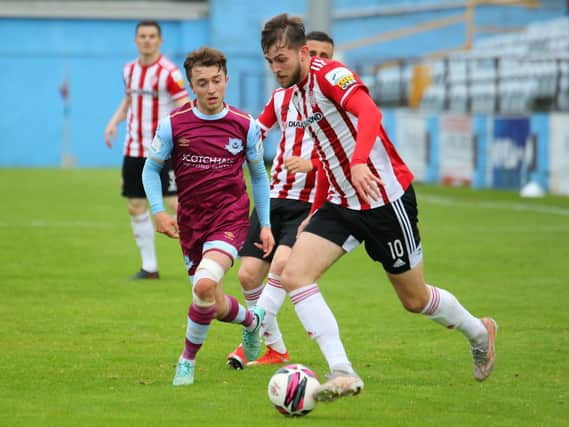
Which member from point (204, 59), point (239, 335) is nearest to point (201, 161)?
point (204, 59)

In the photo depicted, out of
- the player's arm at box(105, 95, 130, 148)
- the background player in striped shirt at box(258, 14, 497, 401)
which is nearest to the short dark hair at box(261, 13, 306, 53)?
the background player in striped shirt at box(258, 14, 497, 401)

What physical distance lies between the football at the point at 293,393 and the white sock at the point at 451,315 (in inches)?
35.5

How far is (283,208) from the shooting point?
302 inches

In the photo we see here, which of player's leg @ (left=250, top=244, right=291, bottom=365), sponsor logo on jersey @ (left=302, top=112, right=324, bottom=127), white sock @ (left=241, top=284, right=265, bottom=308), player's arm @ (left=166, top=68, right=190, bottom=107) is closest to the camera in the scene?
sponsor logo on jersey @ (left=302, top=112, right=324, bottom=127)

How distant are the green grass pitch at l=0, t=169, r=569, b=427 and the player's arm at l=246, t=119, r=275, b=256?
2.65 ft

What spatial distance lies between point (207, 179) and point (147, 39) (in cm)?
503

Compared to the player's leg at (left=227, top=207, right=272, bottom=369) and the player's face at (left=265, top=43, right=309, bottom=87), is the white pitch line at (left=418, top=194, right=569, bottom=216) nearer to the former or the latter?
the player's leg at (left=227, top=207, right=272, bottom=369)

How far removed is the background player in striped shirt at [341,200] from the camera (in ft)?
19.6

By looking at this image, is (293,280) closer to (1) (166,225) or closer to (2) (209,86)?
(1) (166,225)

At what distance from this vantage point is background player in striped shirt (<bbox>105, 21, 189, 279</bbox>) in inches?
454

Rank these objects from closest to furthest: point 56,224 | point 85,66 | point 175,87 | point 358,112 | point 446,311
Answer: point 358,112 → point 446,311 → point 175,87 → point 56,224 → point 85,66

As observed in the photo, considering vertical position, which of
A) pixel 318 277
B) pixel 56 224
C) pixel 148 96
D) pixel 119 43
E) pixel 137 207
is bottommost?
pixel 56 224

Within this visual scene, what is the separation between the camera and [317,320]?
19.8ft

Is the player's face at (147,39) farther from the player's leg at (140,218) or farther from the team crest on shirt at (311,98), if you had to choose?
the team crest on shirt at (311,98)
